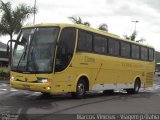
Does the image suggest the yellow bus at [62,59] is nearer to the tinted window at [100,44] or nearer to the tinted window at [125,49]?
the tinted window at [100,44]

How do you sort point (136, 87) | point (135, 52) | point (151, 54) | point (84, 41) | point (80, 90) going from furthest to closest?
point (151, 54)
point (136, 87)
point (135, 52)
point (84, 41)
point (80, 90)

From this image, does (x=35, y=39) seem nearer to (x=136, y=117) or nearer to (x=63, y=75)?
(x=63, y=75)

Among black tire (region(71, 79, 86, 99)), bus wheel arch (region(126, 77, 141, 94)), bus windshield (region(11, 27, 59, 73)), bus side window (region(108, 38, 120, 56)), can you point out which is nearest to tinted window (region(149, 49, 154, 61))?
bus wheel arch (region(126, 77, 141, 94))

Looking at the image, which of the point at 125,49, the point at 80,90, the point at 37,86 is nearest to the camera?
the point at 37,86

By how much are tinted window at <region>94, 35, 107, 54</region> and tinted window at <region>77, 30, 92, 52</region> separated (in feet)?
2.12

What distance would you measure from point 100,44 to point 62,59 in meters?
3.81

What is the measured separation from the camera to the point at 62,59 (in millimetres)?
18203

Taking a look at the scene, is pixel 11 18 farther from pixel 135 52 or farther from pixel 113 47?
pixel 113 47

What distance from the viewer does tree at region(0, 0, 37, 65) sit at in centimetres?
4475

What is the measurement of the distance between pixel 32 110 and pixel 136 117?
130 inches

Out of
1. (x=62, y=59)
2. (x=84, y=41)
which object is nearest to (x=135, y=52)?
(x=84, y=41)

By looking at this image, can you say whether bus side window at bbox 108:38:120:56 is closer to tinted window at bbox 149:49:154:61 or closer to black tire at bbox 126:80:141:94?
black tire at bbox 126:80:141:94

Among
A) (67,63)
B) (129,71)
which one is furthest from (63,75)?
(129,71)

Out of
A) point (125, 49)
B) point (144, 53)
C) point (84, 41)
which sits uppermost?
point (84, 41)
